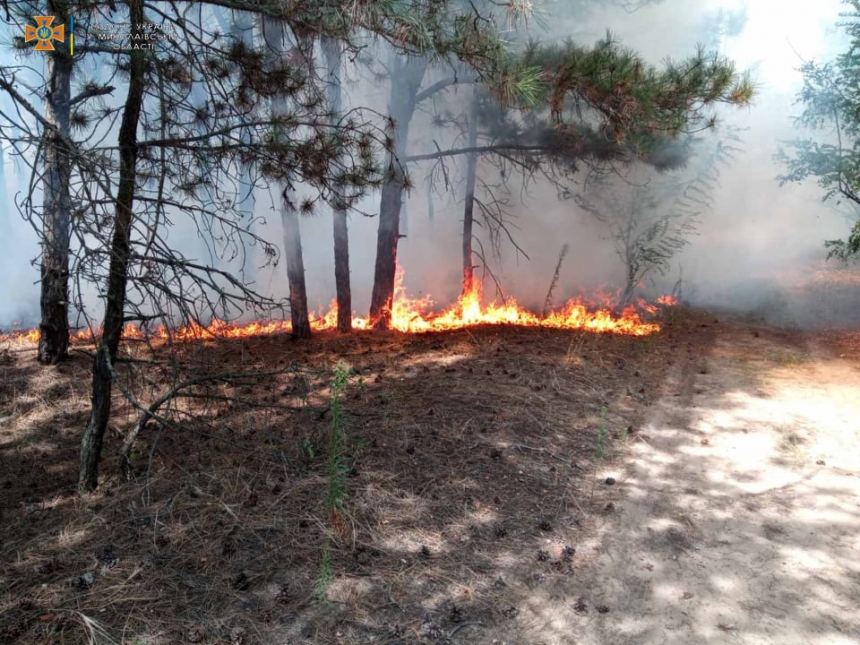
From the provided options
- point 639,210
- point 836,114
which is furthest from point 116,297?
point 836,114

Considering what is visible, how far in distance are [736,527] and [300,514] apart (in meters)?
2.67

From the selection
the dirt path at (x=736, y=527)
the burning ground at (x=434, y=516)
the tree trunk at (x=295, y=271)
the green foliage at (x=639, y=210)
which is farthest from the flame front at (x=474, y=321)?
the dirt path at (x=736, y=527)

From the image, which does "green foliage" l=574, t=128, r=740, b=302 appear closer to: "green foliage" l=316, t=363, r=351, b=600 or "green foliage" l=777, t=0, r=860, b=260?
"green foliage" l=777, t=0, r=860, b=260

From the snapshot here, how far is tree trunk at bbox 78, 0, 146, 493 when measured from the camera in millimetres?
3244

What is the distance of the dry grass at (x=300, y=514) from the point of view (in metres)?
2.59

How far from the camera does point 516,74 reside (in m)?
4.13

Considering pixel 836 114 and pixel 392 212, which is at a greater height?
pixel 836 114

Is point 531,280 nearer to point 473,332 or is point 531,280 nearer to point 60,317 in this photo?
point 473,332

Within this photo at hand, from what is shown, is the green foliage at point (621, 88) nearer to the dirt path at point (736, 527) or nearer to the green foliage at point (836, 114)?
the dirt path at point (736, 527)

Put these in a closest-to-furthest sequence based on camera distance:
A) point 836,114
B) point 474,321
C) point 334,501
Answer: point 334,501
point 474,321
point 836,114

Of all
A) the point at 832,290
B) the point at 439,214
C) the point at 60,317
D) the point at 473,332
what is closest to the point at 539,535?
the point at 473,332

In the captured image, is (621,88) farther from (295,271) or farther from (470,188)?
(470,188)

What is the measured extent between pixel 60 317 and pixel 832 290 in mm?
16034

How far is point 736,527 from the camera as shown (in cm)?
346
